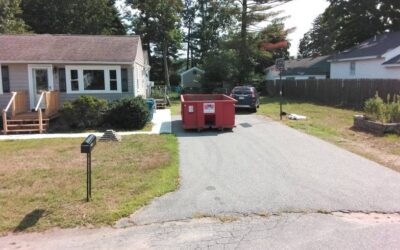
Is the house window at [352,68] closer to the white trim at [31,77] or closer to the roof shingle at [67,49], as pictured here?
the roof shingle at [67,49]

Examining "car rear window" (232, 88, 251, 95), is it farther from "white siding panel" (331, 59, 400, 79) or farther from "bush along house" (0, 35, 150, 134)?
"white siding panel" (331, 59, 400, 79)

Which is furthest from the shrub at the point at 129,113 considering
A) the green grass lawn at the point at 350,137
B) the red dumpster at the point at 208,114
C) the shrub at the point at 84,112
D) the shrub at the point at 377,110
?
the shrub at the point at 377,110

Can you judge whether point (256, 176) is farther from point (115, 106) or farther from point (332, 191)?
point (115, 106)

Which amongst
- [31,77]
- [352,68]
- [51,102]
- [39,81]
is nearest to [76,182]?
[51,102]

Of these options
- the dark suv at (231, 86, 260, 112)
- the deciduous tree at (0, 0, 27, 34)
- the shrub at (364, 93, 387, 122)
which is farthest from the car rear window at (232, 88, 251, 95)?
the deciduous tree at (0, 0, 27, 34)

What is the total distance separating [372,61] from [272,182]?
85.3 ft

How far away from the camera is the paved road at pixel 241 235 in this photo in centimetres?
479

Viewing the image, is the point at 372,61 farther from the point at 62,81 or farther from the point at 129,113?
the point at 62,81

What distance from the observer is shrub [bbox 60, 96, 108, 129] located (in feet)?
52.0

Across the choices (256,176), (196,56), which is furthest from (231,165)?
(196,56)

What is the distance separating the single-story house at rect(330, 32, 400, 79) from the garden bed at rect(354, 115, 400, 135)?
14178mm

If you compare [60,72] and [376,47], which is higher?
[376,47]

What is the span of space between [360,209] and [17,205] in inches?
208

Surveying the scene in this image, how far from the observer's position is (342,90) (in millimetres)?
26016
